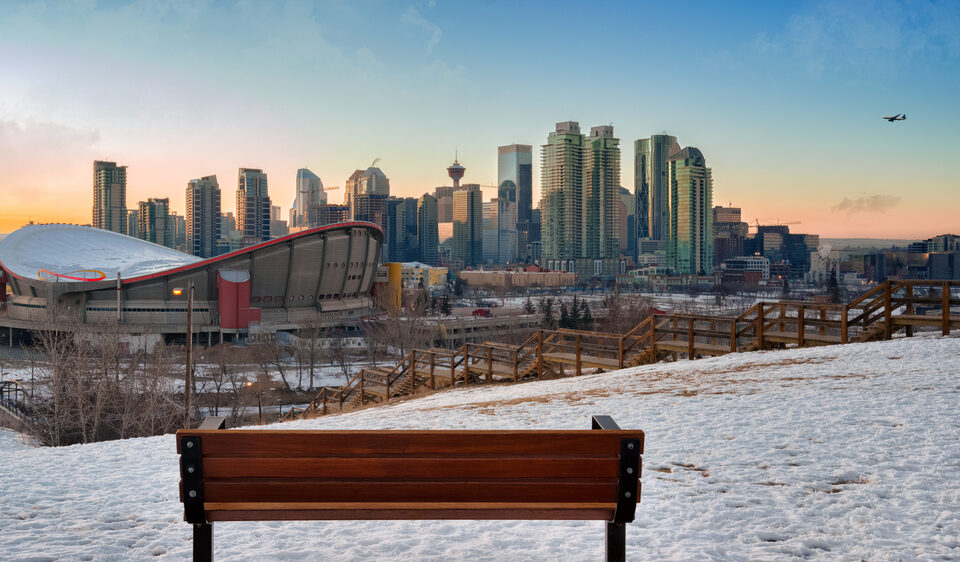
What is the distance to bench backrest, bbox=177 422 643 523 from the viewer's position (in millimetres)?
3625

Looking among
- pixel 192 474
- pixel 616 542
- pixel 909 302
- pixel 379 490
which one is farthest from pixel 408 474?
pixel 909 302

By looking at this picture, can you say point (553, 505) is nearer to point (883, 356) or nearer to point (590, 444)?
point (590, 444)

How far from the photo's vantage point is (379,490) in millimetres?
3734

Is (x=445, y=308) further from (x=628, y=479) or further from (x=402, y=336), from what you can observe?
(x=628, y=479)

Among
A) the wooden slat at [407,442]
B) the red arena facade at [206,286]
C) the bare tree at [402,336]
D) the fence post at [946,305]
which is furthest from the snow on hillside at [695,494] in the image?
the red arena facade at [206,286]

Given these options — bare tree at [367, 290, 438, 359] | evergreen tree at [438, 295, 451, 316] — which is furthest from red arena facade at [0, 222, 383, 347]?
evergreen tree at [438, 295, 451, 316]

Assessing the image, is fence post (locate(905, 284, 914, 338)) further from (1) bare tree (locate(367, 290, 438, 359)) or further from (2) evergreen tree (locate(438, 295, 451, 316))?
(2) evergreen tree (locate(438, 295, 451, 316))

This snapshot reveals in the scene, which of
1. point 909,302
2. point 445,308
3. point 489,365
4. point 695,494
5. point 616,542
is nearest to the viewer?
point 616,542

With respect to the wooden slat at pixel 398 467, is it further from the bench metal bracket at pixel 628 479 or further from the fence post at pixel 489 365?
the fence post at pixel 489 365

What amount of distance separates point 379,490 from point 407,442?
1.06 feet

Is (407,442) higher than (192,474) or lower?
higher

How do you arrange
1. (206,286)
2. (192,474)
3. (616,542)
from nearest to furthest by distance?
(192,474)
(616,542)
(206,286)

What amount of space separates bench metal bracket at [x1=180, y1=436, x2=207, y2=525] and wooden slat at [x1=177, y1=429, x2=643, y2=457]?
0.12ft

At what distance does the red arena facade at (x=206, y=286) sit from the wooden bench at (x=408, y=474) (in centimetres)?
6107
